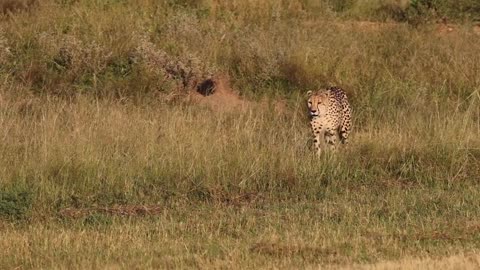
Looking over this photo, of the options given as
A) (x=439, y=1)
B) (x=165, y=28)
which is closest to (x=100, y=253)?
(x=165, y=28)

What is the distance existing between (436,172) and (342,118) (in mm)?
2107

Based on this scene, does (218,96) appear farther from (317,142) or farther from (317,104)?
(317,142)

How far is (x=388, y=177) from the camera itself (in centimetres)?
1259

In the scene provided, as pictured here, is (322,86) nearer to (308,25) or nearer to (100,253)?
(308,25)

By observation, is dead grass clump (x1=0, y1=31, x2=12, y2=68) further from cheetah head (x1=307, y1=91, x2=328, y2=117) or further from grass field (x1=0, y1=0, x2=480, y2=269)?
cheetah head (x1=307, y1=91, x2=328, y2=117)

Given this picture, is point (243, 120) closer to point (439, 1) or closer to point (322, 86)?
point (322, 86)

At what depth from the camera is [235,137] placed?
12.9 metres

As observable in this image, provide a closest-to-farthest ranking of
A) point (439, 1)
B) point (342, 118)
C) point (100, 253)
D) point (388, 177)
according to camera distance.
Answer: point (100, 253) → point (388, 177) → point (342, 118) → point (439, 1)

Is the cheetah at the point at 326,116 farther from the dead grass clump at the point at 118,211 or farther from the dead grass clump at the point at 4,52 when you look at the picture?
the dead grass clump at the point at 4,52

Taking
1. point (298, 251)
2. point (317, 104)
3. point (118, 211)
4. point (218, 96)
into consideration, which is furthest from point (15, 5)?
point (298, 251)

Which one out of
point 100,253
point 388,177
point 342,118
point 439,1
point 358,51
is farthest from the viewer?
point 439,1

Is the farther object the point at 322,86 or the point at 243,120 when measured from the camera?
the point at 322,86

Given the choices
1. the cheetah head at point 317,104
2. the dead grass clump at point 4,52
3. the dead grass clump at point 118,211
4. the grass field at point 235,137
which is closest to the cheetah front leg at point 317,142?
the grass field at point 235,137

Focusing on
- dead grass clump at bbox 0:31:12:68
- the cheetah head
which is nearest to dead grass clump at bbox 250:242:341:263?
the cheetah head
